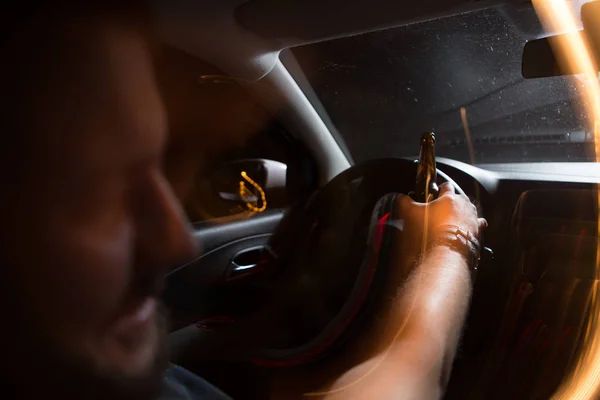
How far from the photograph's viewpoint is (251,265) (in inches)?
42.8

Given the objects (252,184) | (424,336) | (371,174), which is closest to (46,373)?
(252,184)

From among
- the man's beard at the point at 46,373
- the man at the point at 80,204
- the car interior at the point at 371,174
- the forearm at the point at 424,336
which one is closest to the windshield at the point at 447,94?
the car interior at the point at 371,174

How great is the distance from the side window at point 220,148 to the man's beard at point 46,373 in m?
0.25

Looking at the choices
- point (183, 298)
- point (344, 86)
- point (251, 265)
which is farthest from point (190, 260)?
point (344, 86)

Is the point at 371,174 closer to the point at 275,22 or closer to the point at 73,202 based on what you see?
the point at 275,22

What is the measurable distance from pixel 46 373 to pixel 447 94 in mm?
1046

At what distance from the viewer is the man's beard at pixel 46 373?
26.3 inches

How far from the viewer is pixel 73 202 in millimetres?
663

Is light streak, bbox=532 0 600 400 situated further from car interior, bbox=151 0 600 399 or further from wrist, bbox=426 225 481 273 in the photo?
wrist, bbox=426 225 481 273

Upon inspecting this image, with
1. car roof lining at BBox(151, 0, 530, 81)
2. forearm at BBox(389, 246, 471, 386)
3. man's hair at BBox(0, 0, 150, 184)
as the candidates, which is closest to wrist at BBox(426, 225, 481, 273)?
forearm at BBox(389, 246, 471, 386)

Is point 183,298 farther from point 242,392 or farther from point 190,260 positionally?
point 242,392

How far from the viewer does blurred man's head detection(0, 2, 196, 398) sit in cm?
65

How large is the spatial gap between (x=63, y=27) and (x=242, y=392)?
703mm

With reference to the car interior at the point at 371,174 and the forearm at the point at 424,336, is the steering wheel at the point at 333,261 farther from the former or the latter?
the forearm at the point at 424,336
